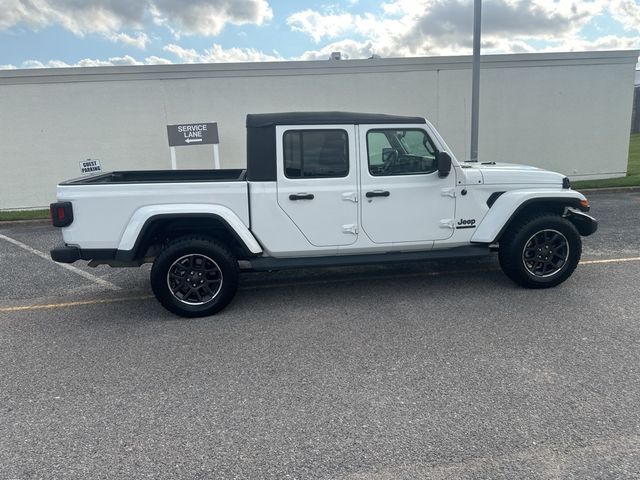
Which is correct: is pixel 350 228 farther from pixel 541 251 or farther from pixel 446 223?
pixel 541 251

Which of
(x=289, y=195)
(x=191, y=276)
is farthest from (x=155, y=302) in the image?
(x=289, y=195)

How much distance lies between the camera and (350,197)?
463 centimetres

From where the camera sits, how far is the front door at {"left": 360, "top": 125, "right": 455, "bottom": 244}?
15.4 feet

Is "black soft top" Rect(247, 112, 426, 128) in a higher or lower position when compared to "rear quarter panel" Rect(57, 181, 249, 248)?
higher

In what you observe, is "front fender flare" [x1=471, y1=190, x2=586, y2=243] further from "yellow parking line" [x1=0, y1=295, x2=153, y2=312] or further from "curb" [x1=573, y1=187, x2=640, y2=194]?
"curb" [x1=573, y1=187, x2=640, y2=194]

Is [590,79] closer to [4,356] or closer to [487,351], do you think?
[487,351]

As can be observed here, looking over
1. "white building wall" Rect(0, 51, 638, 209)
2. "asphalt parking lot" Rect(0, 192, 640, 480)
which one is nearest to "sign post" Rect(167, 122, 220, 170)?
"white building wall" Rect(0, 51, 638, 209)

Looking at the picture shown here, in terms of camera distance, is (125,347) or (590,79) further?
(590,79)

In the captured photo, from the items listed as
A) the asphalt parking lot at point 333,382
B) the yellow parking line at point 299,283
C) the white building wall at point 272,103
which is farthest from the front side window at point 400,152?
the white building wall at point 272,103

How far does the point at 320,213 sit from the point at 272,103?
7675 mm

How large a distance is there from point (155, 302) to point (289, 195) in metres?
2.01

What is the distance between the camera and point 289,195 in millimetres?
4516

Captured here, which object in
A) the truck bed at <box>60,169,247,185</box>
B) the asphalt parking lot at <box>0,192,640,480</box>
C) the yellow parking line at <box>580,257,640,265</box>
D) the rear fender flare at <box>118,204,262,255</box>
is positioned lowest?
the yellow parking line at <box>580,257,640,265</box>

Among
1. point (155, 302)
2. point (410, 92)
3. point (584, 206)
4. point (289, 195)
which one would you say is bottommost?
point (155, 302)
